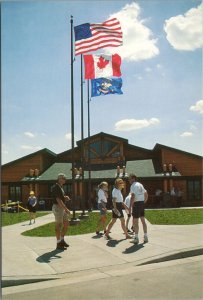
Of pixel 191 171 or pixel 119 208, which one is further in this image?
pixel 191 171

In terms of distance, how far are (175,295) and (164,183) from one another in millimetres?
25687

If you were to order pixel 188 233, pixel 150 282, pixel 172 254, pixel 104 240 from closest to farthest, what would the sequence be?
1. pixel 150 282
2. pixel 172 254
3. pixel 104 240
4. pixel 188 233

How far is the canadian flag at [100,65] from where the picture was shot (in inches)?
656

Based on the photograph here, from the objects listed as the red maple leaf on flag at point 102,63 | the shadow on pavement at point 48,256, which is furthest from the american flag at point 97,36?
the shadow on pavement at point 48,256

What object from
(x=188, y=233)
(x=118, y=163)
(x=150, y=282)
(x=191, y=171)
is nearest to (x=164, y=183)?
(x=191, y=171)

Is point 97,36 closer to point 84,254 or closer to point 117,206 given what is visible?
point 117,206

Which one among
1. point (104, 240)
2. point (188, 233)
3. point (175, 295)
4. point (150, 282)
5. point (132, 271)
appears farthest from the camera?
point (188, 233)

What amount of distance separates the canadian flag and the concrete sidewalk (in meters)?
8.31

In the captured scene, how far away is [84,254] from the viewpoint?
843 centimetres

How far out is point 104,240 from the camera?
10195 millimetres

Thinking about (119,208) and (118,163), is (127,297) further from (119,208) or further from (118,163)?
(118,163)

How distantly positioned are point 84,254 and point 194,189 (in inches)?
976

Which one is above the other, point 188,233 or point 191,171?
point 191,171

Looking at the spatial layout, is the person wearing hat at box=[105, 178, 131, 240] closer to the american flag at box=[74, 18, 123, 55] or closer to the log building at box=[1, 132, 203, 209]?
the american flag at box=[74, 18, 123, 55]
